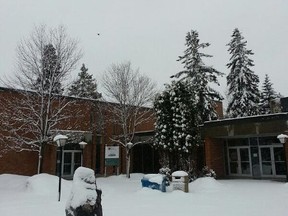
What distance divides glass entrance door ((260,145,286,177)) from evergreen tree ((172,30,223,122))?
803 centimetres

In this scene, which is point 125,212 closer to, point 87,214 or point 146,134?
point 87,214

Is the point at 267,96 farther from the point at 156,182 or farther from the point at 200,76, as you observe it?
the point at 156,182

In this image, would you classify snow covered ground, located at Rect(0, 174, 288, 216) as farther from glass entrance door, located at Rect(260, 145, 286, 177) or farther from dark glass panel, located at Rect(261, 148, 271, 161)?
dark glass panel, located at Rect(261, 148, 271, 161)

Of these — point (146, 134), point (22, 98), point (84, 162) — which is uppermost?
point (22, 98)

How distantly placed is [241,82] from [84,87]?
54.3 feet

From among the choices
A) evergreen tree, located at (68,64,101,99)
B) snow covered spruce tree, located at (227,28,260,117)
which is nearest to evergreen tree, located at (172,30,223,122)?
snow covered spruce tree, located at (227,28,260,117)

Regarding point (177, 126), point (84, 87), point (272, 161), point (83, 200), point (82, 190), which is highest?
point (84, 87)

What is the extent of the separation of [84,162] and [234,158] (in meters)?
12.9

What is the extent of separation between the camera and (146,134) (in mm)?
26781

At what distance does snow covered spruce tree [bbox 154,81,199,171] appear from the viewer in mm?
18453

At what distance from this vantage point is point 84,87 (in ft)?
105

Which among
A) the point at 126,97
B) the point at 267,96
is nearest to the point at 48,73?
the point at 126,97

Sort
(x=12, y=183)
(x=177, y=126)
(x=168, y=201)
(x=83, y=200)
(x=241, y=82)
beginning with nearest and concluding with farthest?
(x=83, y=200), (x=168, y=201), (x=177, y=126), (x=12, y=183), (x=241, y=82)

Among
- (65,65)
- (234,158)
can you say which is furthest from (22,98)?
(234,158)
